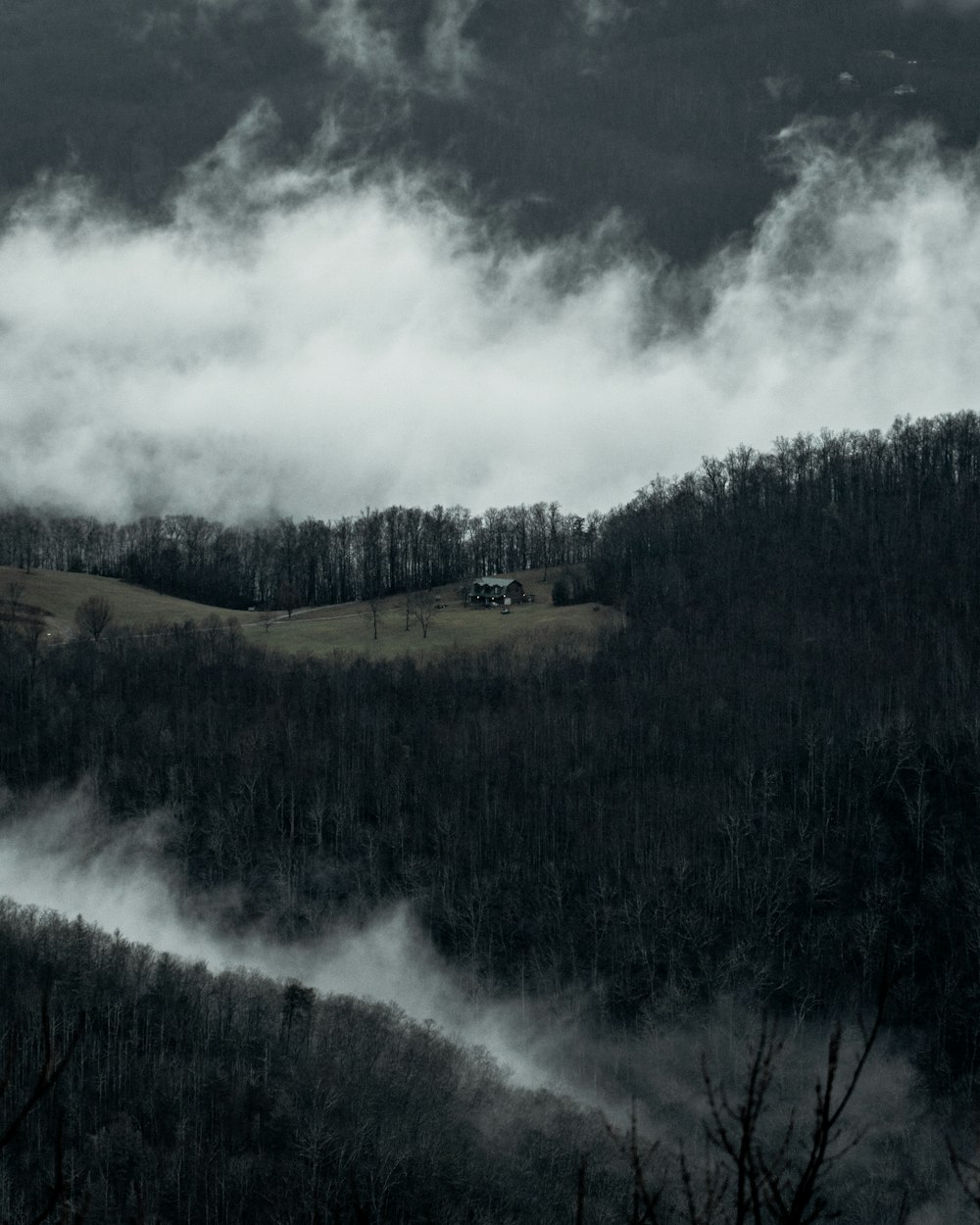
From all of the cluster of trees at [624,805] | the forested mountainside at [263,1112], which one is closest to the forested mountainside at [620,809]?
the cluster of trees at [624,805]

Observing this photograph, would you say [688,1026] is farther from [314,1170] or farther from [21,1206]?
[21,1206]

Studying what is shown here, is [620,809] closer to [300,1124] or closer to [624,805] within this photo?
[624,805]

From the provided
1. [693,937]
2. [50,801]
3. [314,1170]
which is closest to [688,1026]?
[693,937]

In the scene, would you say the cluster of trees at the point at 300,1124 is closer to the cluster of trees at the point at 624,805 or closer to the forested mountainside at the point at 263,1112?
the forested mountainside at the point at 263,1112

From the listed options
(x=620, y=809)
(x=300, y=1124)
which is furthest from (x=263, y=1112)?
(x=620, y=809)

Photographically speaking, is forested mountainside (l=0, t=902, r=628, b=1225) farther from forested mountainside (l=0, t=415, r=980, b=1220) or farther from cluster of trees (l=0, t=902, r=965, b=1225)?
forested mountainside (l=0, t=415, r=980, b=1220)

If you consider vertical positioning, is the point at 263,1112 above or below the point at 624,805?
below

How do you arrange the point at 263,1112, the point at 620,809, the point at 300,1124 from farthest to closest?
the point at 620,809
the point at 263,1112
the point at 300,1124

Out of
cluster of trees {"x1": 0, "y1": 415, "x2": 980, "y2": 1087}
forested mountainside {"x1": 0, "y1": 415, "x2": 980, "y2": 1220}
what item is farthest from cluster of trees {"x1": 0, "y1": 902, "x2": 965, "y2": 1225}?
cluster of trees {"x1": 0, "y1": 415, "x2": 980, "y2": 1087}
